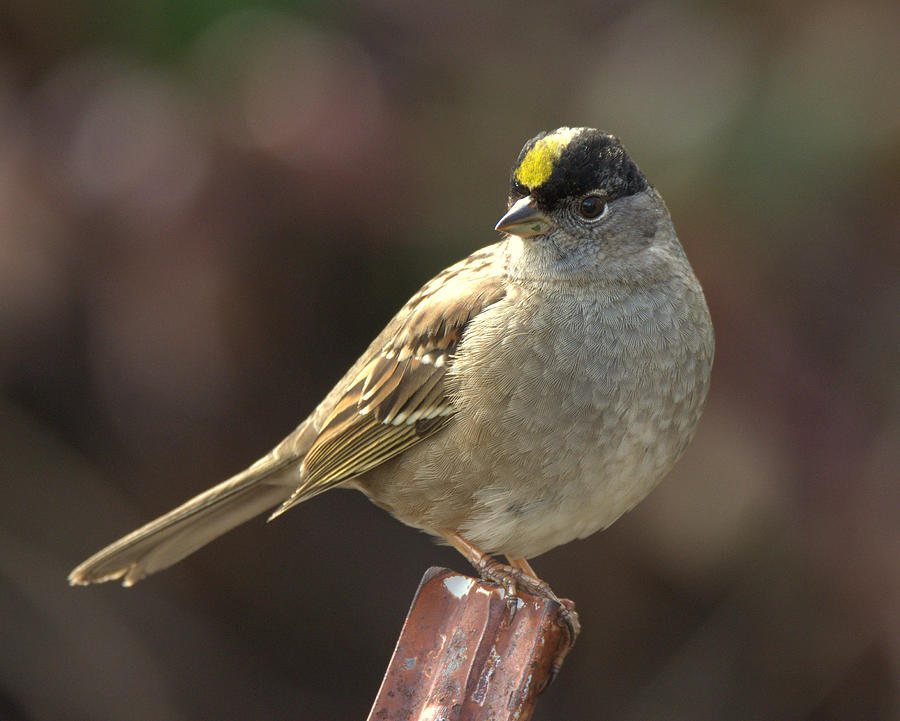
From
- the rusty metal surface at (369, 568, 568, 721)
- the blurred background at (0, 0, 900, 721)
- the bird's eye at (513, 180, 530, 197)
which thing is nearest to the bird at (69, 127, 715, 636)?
the bird's eye at (513, 180, 530, 197)

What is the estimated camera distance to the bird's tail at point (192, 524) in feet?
10.7

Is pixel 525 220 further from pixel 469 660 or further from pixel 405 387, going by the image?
pixel 469 660

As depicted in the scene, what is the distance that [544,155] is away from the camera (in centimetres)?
290

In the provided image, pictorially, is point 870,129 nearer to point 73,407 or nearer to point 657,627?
point 657,627

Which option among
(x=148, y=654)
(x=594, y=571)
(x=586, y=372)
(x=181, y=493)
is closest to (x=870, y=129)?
(x=586, y=372)

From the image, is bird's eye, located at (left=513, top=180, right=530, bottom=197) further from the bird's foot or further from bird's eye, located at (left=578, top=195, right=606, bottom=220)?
the bird's foot

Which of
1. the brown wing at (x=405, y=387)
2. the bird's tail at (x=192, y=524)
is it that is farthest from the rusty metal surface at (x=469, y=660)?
the bird's tail at (x=192, y=524)

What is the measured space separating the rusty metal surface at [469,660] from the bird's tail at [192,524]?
58.5 inches

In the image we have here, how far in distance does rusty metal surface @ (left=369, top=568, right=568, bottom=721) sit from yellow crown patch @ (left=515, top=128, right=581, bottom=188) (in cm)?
120

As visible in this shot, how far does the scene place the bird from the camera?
9.10 ft

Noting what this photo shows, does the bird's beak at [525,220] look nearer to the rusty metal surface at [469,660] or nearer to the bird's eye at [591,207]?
the bird's eye at [591,207]

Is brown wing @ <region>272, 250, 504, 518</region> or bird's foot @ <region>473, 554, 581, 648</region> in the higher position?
brown wing @ <region>272, 250, 504, 518</region>

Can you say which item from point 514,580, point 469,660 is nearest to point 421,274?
point 514,580

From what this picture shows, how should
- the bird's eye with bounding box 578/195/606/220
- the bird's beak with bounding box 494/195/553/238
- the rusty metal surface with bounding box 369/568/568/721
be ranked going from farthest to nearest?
the bird's eye with bounding box 578/195/606/220 < the bird's beak with bounding box 494/195/553/238 < the rusty metal surface with bounding box 369/568/568/721
